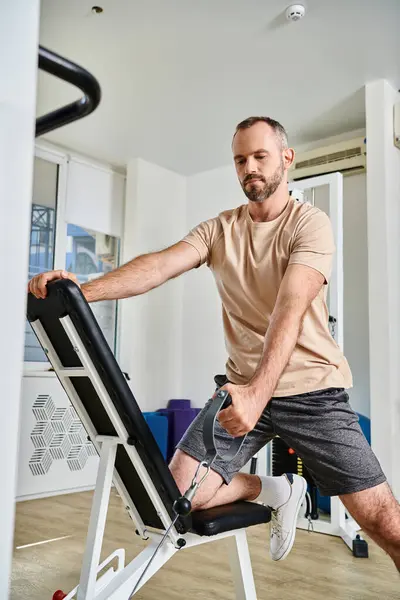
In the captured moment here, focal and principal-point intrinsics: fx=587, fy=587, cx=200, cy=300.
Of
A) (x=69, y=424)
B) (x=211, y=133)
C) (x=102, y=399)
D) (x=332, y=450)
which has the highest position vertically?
(x=211, y=133)

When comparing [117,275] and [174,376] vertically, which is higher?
[117,275]

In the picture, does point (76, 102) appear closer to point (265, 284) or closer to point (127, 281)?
point (127, 281)

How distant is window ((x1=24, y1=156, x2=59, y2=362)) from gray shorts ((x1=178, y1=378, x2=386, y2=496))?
9.62 ft

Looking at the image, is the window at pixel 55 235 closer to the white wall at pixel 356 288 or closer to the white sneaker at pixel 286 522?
the white wall at pixel 356 288

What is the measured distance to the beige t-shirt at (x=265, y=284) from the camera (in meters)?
1.58

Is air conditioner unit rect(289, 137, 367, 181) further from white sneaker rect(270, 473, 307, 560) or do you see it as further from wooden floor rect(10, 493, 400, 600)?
white sneaker rect(270, 473, 307, 560)

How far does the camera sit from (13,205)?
386mm

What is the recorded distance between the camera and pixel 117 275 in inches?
61.9

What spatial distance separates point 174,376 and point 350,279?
171 cm

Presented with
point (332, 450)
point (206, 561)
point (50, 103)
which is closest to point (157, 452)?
point (332, 450)

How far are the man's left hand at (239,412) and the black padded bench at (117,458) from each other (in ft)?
0.96

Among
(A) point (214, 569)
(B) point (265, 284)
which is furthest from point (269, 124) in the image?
(A) point (214, 569)

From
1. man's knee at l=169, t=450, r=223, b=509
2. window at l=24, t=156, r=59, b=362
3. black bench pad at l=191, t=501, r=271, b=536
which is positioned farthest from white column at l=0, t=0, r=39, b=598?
window at l=24, t=156, r=59, b=362

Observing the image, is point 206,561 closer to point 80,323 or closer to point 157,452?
point 157,452
